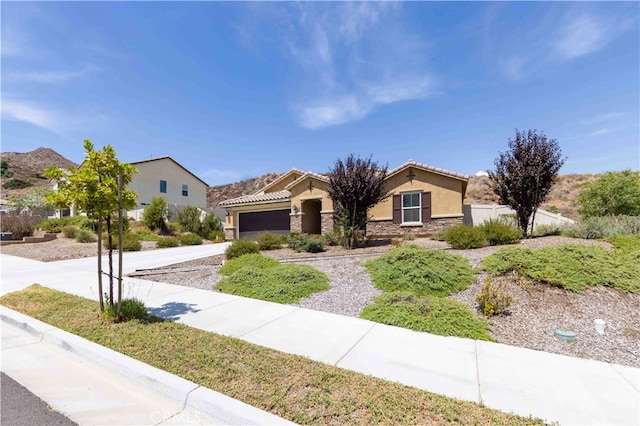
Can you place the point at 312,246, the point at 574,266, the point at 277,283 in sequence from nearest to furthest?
the point at 574,266 → the point at 277,283 → the point at 312,246

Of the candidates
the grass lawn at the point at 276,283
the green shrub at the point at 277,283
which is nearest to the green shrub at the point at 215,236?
the grass lawn at the point at 276,283

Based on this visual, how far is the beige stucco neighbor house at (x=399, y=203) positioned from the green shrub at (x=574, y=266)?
914 centimetres

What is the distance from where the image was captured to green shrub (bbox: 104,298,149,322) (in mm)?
4957

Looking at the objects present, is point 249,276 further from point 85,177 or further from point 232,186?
point 232,186

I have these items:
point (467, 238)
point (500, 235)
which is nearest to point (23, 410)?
point (467, 238)

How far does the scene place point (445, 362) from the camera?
364 cm

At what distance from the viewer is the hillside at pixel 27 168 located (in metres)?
52.5

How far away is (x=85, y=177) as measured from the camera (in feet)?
14.6

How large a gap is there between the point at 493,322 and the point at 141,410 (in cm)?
517

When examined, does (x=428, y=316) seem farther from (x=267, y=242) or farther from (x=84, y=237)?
(x=84, y=237)

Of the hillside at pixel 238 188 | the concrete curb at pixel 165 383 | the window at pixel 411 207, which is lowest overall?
the concrete curb at pixel 165 383

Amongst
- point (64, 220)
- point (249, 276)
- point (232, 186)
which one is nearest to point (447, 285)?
point (249, 276)

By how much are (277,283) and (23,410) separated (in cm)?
469

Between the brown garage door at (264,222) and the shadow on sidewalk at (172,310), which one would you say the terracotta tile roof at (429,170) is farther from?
the shadow on sidewalk at (172,310)
